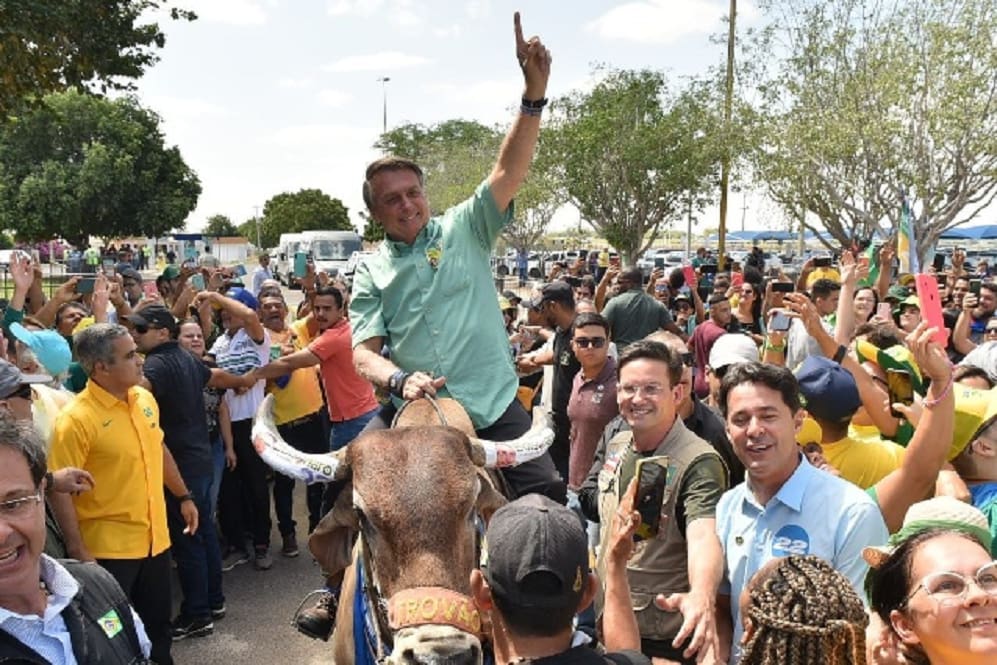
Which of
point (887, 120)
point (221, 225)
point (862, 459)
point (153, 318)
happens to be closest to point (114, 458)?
point (153, 318)

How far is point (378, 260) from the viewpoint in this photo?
185 inches

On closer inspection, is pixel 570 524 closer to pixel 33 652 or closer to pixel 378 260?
pixel 33 652

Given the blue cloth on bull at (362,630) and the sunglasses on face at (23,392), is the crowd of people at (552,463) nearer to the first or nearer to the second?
the sunglasses on face at (23,392)

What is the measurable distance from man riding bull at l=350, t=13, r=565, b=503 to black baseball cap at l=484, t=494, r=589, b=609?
2069mm

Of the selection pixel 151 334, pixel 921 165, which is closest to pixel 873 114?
pixel 921 165

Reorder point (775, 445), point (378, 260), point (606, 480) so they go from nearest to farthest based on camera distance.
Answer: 1. point (775, 445)
2. point (606, 480)
3. point (378, 260)

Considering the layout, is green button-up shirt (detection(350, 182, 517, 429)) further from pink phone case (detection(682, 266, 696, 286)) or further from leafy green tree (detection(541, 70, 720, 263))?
leafy green tree (detection(541, 70, 720, 263))

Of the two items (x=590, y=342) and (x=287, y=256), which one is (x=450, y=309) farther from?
(x=287, y=256)

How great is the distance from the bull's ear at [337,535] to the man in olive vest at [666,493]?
4.01 ft

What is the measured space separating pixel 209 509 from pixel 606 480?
414 cm

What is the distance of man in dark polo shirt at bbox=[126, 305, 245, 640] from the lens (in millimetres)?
6445

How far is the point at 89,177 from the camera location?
5016 centimetres


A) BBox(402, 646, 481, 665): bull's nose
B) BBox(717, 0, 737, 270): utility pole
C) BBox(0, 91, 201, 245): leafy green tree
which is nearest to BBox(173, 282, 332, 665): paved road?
BBox(402, 646, 481, 665): bull's nose

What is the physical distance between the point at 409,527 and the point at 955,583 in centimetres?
198
